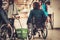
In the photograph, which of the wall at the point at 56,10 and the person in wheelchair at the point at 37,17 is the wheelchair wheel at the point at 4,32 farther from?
the wall at the point at 56,10

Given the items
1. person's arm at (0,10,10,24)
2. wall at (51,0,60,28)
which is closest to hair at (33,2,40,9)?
wall at (51,0,60,28)

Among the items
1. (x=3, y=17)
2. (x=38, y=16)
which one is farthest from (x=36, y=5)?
(x=3, y=17)

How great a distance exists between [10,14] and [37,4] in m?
0.30

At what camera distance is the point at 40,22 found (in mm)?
1785

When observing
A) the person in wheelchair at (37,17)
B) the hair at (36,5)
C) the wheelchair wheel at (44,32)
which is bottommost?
the wheelchair wheel at (44,32)

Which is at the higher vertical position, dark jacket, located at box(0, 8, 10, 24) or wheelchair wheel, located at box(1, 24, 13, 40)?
dark jacket, located at box(0, 8, 10, 24)

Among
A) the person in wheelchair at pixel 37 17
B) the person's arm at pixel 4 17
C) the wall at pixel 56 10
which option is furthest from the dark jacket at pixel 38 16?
the person's arm at pixel 4 17

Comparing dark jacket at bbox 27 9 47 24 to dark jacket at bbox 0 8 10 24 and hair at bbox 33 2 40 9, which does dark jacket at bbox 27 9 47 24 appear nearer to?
hair at bbox 33 2 40 9

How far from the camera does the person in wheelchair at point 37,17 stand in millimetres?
1774

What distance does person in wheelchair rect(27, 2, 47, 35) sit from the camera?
1.77m

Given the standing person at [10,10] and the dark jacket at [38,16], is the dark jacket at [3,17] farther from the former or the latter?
the dark jacket at [38,16]

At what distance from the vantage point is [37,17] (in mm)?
1786

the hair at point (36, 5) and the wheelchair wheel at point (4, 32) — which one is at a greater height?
the hair at point (36, 5)

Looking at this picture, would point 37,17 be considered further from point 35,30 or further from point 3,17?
point 3,17
